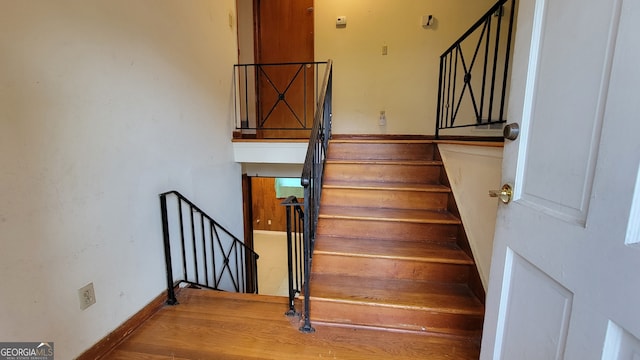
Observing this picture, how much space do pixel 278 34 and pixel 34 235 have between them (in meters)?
3.87

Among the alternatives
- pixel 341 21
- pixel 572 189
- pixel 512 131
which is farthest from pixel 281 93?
pixel 572 189

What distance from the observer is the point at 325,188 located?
238 cm

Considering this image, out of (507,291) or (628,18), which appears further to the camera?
(507,291)

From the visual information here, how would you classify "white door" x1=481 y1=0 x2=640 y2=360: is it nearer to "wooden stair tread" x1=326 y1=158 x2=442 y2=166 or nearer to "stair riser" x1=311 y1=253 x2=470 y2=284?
"stair riser" x1=311 y1=253 x2=470 y2=284

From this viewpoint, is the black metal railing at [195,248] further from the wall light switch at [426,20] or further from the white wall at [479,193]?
the wall light switch at [426,20]

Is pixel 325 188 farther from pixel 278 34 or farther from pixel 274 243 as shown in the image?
pixel 274 243

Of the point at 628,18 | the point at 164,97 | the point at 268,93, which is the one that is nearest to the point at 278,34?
the point at 268,93

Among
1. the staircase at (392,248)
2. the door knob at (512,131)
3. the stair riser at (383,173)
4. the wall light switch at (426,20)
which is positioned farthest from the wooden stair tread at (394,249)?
the wall light switch at (426,20)

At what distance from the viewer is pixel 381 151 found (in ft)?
9.11

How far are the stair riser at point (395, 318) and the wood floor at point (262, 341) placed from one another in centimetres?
4

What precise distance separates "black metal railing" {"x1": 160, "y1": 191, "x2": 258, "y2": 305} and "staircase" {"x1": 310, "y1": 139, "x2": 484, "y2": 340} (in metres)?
1.01

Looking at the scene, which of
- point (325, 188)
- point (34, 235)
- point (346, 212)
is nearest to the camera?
point (34, 235)

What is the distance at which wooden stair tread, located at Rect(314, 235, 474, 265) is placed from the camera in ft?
5.94

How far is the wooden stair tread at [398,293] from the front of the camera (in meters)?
1.58
